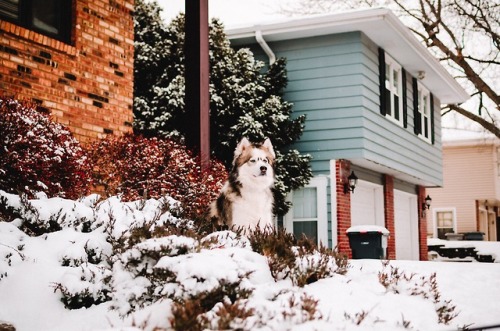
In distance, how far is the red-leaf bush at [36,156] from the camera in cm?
631

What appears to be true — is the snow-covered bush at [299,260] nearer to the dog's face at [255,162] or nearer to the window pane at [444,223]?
the dog's face at [255,162]

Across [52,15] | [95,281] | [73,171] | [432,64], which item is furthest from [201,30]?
[432,64]

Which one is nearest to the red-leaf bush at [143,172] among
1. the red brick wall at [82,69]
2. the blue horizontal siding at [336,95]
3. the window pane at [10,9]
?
the red brick wall at [82,69]

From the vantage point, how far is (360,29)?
590 inches

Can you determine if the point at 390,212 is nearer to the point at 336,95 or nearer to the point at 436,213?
the point at 336,95

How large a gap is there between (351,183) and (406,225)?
701 cm

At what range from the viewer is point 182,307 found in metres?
3.99

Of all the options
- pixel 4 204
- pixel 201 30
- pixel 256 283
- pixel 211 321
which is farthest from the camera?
pixel 201 30

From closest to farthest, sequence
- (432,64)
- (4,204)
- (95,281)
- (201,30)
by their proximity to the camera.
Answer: (95,281) < (4,204) < (201,30) < (432,64)

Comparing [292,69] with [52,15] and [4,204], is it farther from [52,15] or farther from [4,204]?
[4,204]

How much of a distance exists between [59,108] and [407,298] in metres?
→ 5.81

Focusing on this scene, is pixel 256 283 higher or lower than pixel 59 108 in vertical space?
lower

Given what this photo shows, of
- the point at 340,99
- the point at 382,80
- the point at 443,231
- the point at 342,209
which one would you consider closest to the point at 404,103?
the point at 382,80

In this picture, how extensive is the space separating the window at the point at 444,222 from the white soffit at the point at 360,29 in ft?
52.7
